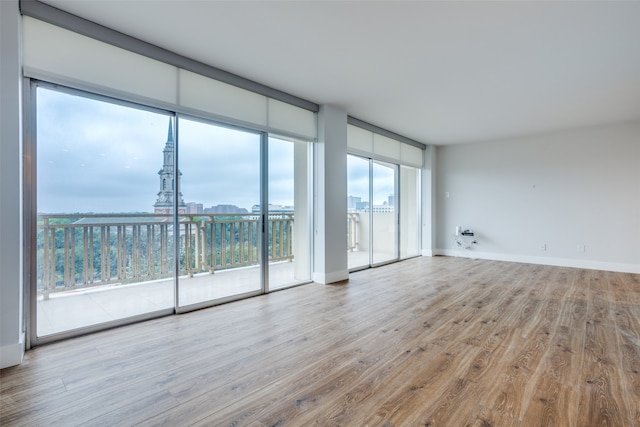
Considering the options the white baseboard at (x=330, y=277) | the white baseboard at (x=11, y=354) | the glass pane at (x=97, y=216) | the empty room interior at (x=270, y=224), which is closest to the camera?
the empty room interior at (x=270, y=224)

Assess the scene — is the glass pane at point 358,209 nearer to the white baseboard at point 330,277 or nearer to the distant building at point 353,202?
the distant building at point 353,202

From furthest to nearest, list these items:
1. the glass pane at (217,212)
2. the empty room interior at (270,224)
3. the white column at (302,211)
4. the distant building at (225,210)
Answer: the white column at (302,211) < the distant building at (225,210) < the glass pane at (217,212) < the empty room interior at (270,224)

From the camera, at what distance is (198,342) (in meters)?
2.60

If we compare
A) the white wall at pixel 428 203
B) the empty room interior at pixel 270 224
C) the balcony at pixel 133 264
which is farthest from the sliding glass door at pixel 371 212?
the balcony at pixel 133 264

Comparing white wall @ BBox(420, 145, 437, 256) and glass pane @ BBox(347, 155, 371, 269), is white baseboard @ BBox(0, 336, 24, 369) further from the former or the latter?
white wall @ BBox(420, 145, 437, 256)

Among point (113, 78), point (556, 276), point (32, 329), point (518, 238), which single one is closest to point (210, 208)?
point (113, 78)

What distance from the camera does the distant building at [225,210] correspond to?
379 cm

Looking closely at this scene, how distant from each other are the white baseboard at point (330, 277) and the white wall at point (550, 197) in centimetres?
378

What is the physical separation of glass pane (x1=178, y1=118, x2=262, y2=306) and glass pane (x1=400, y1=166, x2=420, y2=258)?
158 inches

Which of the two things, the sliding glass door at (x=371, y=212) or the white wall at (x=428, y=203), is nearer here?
the sliding glass door at (x=371, y=212)

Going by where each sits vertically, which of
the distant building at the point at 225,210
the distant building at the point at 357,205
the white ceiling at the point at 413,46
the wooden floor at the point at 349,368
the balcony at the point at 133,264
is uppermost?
the white ceiling at the point at 413,46

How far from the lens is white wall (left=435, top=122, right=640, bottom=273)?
5641mm

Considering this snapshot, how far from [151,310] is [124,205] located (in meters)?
1.11

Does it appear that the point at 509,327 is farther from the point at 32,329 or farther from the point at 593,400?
the point at 32,329
